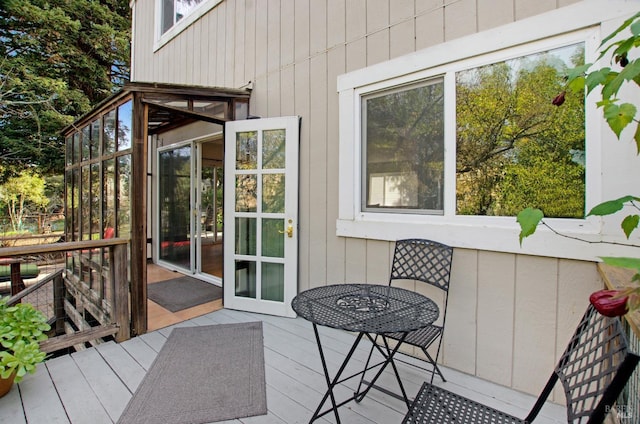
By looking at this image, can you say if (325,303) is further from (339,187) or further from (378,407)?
(339,187)

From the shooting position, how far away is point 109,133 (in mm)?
3525

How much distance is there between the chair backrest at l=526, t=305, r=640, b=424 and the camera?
0.77 m

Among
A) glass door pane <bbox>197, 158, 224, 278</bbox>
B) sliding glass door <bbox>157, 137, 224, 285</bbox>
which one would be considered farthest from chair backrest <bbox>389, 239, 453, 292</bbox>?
glass door pane <bbox>197, 158, 224, 278</bbox>

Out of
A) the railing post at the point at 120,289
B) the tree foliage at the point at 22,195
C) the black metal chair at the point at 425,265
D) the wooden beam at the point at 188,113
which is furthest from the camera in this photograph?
the tree foliage at the point at 22,195

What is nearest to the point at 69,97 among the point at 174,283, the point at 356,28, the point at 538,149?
the point at 174,283

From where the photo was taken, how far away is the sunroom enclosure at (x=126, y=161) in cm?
292

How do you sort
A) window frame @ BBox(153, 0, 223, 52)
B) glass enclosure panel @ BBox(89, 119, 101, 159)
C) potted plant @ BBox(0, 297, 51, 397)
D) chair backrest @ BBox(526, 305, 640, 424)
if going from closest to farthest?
chair backrest @ BBox(526, 305, 640, 424)
potted plant @ BBox(0, 297, 51, 397)
glass enclosure panel @ BBox(89, 119, 101, 159)
window frame @ BBox(153, 0, 223, 52)

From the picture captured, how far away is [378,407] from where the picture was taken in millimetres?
1881

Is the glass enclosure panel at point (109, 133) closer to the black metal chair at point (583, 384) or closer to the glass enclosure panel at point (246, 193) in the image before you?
the glass enclosure panel at point (246, 193)

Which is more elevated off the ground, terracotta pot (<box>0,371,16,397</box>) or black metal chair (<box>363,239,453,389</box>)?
black metal chair (<box>363,239,453,389</box>)

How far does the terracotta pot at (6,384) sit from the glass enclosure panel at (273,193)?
223cm

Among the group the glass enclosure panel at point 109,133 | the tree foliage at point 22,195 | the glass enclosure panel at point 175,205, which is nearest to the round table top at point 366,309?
the glass enclosure panel at point 109,133

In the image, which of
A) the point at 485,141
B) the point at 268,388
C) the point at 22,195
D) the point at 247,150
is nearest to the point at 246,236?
the point at 247,150

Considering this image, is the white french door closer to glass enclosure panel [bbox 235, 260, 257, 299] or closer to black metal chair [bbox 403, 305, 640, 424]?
glass enclosure panel [bbox 235, 260, 257, 299]
